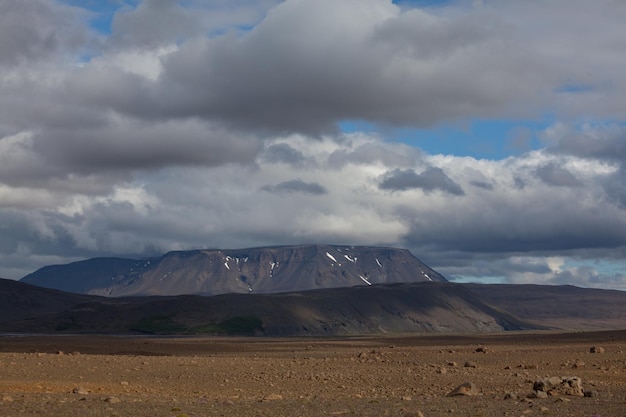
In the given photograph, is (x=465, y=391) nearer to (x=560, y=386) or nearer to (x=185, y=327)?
(x=560, y=386)

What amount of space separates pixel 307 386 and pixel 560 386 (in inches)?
385

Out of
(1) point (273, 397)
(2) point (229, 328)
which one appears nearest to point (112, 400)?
(1) point (273, 397)

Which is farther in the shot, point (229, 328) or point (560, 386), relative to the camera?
point (229, 328)

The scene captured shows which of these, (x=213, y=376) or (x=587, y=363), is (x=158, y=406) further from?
(x=587, y=363)

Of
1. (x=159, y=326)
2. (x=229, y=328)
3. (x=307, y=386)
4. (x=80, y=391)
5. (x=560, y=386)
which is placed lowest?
(x=229, y=328)

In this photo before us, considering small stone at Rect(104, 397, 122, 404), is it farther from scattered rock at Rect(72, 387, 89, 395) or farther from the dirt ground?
scattered rock at Rect(72, 387, 89, 395)

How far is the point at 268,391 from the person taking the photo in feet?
107

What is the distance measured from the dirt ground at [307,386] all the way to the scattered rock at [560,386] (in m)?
0.56

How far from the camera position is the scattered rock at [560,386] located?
28281 millimetres

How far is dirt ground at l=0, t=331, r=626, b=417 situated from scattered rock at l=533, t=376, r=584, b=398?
0.56 metres

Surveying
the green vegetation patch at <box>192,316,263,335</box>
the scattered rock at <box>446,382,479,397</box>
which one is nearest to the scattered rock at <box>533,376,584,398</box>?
the scattered rock at <box>446,382,479,397</box>

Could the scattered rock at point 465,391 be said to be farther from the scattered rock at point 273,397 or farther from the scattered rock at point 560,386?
the scattered rock at point 273,397

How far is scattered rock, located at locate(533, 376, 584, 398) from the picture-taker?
28281mm

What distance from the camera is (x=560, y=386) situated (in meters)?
28.8
